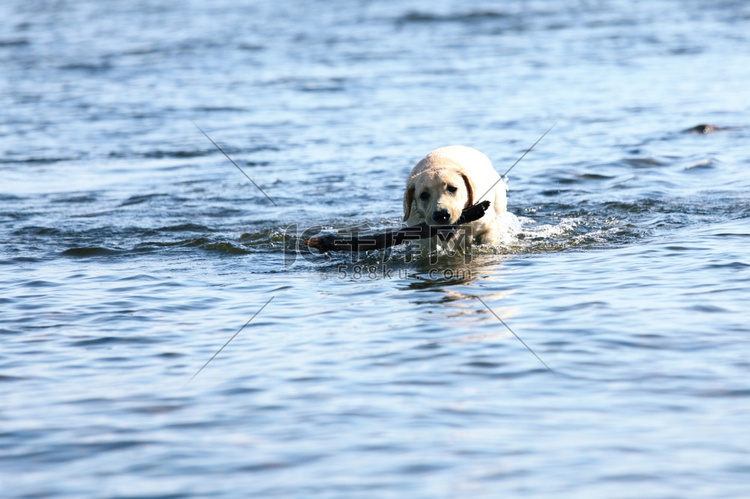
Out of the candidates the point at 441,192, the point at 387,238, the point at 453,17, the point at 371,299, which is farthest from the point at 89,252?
the point at 453,17

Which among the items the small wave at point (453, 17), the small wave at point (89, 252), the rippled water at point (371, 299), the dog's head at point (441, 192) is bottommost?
the small wave at point (89, 252)

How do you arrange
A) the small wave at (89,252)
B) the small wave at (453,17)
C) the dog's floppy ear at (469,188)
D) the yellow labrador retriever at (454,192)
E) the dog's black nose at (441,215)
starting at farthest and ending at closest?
the small wave at (453,17) < the small wave at (89,252) < the dog's floppy ear at (469,188) < the yellow labrador retriever at (454,192) < the dog's black nose at (441,215)

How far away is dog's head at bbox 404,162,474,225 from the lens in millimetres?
8047

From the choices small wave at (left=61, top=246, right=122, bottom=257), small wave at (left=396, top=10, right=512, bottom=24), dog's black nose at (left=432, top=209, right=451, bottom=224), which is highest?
small wave at (left=396, top=10, right=512, bottom=24)

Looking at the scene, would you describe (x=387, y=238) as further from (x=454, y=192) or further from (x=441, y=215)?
(x=454, y=192)

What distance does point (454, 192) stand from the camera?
820 cm

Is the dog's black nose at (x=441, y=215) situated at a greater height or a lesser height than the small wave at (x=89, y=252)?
greater

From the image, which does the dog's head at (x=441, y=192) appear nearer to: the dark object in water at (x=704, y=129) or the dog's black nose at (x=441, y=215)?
the dog's black nose at (x=441, y=215)

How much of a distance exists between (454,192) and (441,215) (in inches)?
13.7

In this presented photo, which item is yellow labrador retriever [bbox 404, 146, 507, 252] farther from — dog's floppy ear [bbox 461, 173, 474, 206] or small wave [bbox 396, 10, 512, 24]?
small wave [bbox 396, 10, 512, 24]

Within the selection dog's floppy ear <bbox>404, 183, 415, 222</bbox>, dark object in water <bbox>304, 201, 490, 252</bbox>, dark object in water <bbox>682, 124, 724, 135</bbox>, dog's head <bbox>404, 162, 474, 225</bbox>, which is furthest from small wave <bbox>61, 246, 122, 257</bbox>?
dark object in water <bbox>682, 124, 724, 135</bbox>

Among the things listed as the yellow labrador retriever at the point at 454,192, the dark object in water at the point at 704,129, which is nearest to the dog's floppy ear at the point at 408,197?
the yellow labrador retriever at the point at 454,192

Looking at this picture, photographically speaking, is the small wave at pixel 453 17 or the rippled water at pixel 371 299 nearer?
the rippled water at pixel 371 299

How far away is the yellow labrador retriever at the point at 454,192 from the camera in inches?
320
